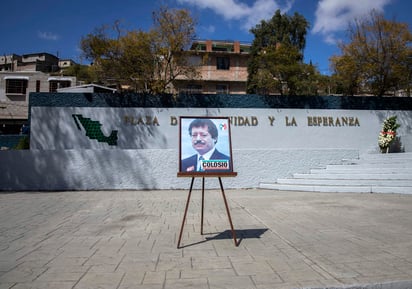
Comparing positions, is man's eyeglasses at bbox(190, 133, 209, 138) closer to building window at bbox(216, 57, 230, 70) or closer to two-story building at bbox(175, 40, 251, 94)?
two-story building at bbox(175, 40, 251, 94)

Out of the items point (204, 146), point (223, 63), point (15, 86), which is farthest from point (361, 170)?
point (15, 86)

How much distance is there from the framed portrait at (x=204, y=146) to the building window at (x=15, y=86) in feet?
115

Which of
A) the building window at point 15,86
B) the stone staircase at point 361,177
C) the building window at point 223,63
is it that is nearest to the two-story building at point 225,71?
the building window at point 223,63

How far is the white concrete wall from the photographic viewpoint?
1202 cm

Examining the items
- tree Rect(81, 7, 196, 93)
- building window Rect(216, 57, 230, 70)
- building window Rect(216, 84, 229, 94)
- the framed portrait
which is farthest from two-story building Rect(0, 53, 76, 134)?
the framed portrait

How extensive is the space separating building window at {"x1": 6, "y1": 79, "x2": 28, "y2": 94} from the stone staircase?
104 feet

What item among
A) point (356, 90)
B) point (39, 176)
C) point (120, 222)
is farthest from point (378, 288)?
point (356, 90)

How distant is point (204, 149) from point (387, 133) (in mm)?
12039

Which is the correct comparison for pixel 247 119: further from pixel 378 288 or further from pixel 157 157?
pixel 378 288

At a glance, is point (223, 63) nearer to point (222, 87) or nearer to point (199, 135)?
point (222, 87)

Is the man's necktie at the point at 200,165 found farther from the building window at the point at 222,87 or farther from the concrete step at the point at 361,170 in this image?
the building window at the point at 222,87

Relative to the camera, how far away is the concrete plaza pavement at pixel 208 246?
388 centimetres

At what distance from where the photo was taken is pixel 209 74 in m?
35.9

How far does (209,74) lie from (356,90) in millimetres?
20374
